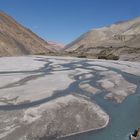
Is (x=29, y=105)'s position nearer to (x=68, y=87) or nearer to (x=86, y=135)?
(x=86, y=135)

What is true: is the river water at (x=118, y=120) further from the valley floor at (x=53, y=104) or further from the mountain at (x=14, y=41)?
the mountain at (x=14, y=41)

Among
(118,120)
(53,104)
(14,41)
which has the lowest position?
(118,120)

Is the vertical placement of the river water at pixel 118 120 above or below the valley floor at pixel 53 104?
below

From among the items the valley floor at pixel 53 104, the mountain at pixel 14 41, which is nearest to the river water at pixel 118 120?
the valley floor at pixel 53 104

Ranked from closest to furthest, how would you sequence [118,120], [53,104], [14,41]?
[118,120] → [53,104] → [14,41]

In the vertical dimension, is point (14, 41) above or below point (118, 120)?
above

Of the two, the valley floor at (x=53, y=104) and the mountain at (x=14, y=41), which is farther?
the mountain at (x=14, y=41)

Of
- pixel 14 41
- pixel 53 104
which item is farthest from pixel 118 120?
pixel 14 41

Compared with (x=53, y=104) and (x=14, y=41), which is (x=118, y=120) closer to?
(x=53, y=104)

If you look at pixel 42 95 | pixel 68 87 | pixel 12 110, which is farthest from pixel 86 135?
pixel 68 87

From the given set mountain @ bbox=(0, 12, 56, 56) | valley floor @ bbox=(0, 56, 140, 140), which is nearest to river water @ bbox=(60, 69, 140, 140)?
valley floor @ bbox=(0, 56, 140, 140)

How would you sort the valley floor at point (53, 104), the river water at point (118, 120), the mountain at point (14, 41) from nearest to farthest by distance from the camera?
the river water at point (118, 120), the valley floor at point (53, 104), the mountain at point (14, 41)
